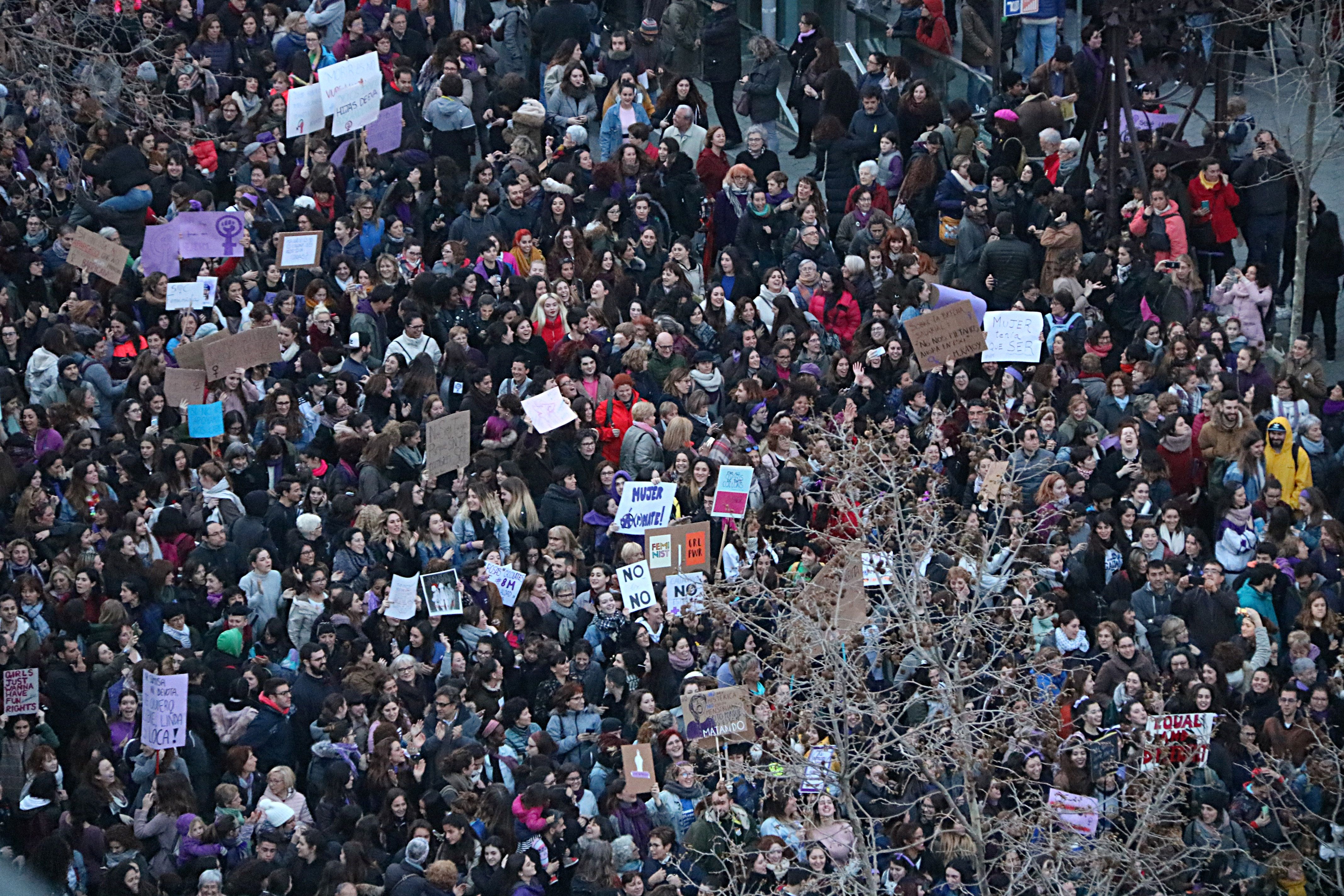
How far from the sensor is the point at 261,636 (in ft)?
59.1

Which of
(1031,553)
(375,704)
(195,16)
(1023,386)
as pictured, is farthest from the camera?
(195,16)

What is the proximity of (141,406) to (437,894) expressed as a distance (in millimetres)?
5353

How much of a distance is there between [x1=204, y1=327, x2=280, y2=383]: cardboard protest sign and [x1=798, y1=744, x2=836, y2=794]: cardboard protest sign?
565 centimetres

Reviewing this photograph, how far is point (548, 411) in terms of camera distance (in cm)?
1962

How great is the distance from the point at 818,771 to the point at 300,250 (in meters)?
7.32

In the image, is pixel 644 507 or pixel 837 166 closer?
pixel 644 507

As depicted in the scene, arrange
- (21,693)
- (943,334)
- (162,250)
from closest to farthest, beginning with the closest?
(21,693), (943,334), (162,250)

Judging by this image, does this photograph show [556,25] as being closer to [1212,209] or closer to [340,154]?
[340,154]

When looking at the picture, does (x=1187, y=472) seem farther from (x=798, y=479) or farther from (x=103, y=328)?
(x=103, y=328)

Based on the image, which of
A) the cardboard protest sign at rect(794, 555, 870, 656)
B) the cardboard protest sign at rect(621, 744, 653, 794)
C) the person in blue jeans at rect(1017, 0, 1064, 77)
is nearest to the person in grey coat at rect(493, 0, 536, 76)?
the person in blue jeans at rect(1017, 0, 1064, 77)

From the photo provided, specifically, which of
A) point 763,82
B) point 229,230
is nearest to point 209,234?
point 229,230

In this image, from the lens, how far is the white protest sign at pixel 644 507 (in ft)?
62.9

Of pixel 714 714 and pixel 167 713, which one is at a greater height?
pixel 167 713

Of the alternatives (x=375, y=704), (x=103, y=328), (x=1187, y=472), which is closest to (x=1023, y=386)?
(x=1187, y=472)
